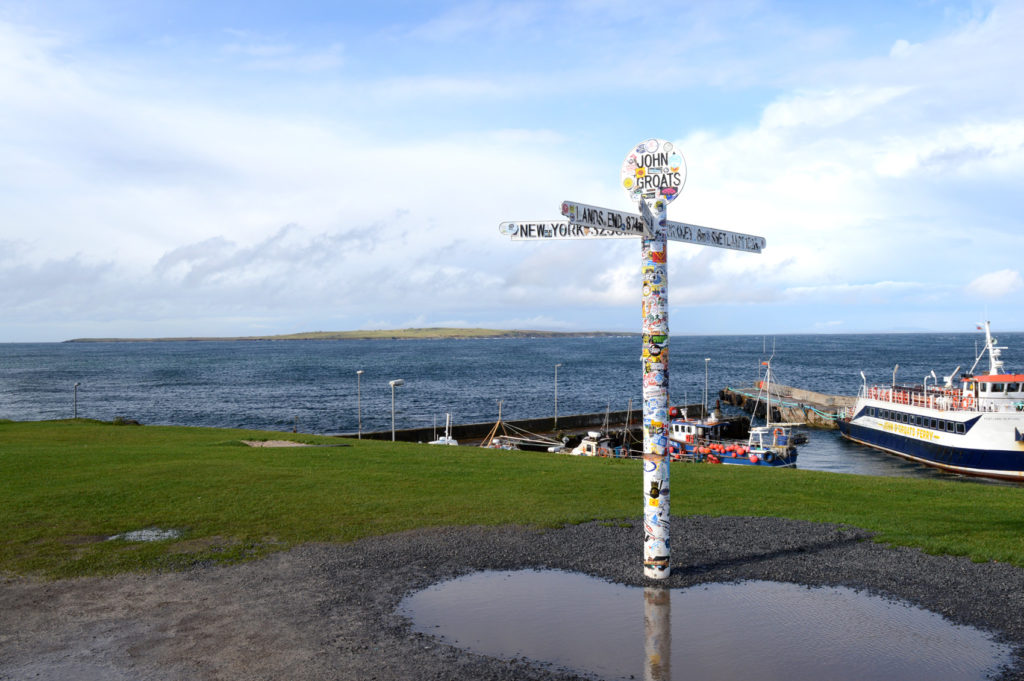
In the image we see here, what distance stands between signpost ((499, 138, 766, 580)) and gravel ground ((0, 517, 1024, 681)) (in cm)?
115

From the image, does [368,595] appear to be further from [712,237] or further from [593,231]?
[712,237]

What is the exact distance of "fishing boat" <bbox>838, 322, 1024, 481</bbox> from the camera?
4253cm

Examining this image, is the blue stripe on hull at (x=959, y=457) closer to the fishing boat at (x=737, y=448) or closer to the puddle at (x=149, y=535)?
the fishing boat at (x=737, y=448)

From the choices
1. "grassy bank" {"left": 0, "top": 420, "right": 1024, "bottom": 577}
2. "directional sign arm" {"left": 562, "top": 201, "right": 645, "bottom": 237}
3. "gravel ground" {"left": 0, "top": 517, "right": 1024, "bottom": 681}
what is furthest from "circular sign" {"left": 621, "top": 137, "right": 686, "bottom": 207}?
"grassy bank" {"left": 0, "top": 420, "right": 1024, "bottom": 577}

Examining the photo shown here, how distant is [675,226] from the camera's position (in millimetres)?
12133

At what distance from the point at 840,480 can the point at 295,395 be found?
92707mm

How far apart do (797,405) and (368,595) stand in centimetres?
7542

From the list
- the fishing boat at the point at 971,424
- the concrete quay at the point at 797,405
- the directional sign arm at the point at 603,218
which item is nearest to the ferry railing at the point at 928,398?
the fishing boat at the point at 971,424

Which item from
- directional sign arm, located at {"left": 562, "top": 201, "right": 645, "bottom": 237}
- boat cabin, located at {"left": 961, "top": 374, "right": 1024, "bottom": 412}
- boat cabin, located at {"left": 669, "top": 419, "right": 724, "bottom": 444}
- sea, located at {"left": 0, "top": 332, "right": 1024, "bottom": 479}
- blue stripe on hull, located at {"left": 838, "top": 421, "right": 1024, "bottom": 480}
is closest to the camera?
directional sign arm, located at {"left": 562, "top": 201, "right": 645, "bottom": 237}

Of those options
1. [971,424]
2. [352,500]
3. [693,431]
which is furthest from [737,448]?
[352,500]

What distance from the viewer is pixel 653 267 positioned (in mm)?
11805

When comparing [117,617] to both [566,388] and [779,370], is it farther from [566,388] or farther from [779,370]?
[779,370]

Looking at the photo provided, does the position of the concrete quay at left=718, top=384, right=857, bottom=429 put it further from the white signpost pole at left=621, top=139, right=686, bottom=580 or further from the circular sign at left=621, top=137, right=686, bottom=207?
the circular sign at left=621, top=137, right=686, bottom=207

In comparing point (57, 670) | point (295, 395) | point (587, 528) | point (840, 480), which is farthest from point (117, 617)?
point (295, 395)
